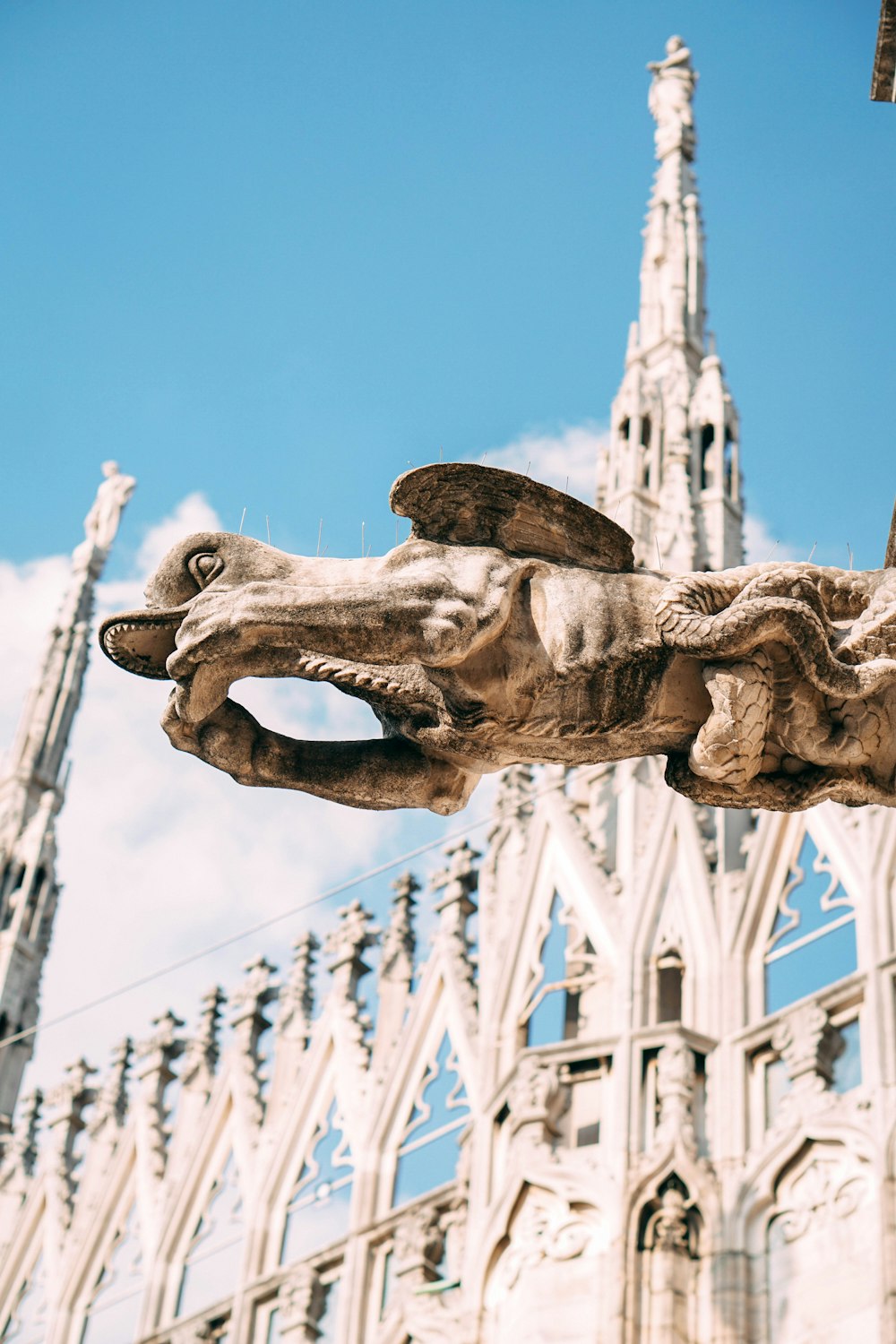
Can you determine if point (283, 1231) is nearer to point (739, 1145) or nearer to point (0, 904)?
point (739, 1145)

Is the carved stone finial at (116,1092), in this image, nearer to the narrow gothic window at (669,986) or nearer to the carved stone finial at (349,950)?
the carved stone finial at (349,950)

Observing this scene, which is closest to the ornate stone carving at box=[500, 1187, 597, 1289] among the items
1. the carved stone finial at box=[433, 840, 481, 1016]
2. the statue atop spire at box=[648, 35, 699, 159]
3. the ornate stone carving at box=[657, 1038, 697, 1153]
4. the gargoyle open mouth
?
the ornate stone carving at box=[657, 1038, 697, 1153]

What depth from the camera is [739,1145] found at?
1150cm

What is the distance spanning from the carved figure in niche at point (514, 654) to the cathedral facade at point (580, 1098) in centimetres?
616

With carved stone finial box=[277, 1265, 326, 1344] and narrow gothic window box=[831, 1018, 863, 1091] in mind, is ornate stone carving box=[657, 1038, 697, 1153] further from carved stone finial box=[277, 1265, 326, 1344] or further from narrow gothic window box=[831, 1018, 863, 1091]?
carved stone finial box=[277, 1265, 326, 1344]

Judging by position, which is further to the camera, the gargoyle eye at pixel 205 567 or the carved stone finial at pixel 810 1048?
the carved stone finial at pixel 810 1048

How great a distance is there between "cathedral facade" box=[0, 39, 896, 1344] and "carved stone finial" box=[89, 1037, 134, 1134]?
33 mm

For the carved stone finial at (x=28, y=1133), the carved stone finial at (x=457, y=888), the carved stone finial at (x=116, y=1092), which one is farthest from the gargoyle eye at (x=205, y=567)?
the carved stone finial at (x=28, y=1133)

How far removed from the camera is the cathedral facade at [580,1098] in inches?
435

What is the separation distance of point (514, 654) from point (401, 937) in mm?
10856

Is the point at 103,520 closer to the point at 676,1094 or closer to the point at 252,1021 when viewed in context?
the point at 252,1021

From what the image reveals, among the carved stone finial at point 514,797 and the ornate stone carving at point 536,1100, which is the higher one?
the carved stone finial at point 514,797

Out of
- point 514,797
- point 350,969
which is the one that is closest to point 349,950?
point 350,969

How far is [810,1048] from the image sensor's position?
11422mm
